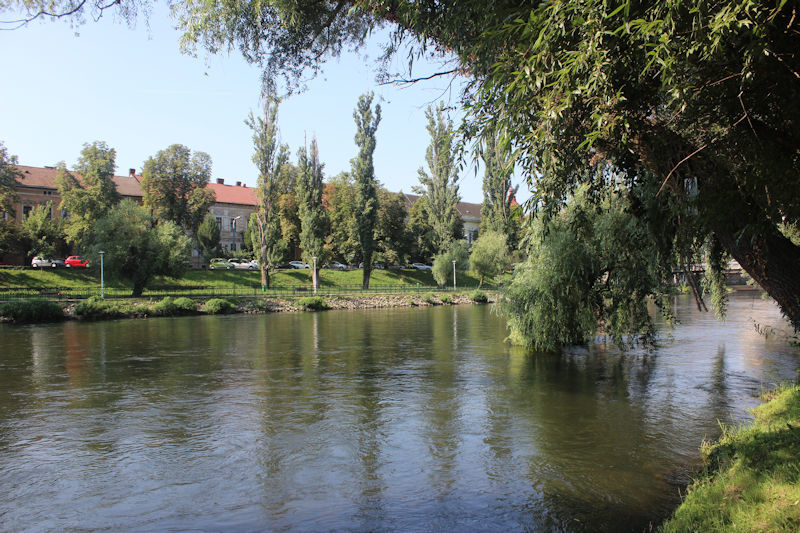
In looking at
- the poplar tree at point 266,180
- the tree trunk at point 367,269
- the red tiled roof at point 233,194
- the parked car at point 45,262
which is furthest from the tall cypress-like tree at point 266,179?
the red tiled roof at point 233,194

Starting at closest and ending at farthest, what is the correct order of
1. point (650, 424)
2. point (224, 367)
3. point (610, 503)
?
point (610, 503) → point (650, 424) → point (224, 367)

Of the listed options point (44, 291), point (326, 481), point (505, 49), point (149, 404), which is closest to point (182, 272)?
point (44, 291)

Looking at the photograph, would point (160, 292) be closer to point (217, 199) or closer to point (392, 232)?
point (392, 232)

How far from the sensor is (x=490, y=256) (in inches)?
2539

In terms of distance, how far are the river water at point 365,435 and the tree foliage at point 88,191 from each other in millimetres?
41282

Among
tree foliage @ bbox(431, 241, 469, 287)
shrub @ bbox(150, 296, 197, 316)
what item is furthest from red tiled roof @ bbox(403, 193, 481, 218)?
shrub @ bbox(150, 296, 197, 316)

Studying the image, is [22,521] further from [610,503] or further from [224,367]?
[224,367]

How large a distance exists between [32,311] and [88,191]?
2996cm

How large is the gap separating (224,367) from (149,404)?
17.6 feet

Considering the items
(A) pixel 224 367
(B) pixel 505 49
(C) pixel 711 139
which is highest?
(B) pixel 505 49

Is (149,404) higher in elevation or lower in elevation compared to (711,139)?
lower

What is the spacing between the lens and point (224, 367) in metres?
19.2

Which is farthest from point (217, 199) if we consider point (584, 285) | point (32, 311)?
point (584, 285)

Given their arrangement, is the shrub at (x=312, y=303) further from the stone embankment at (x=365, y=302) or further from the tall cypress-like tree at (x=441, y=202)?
the tall cypress-like tree at (x=441, y=202)
